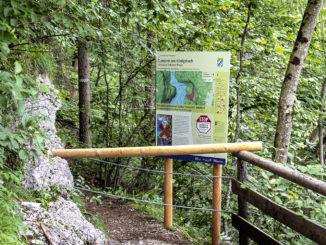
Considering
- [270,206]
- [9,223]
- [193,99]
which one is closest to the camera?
[9,223]

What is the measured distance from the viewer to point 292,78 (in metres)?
3.91

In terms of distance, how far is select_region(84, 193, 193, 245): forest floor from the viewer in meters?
3.60

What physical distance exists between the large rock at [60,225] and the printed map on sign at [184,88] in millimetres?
1789

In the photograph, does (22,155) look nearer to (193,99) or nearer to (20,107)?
(20,107)

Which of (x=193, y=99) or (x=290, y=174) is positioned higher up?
(x=193, y=99)

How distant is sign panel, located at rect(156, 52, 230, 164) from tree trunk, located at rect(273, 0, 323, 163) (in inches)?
34.4

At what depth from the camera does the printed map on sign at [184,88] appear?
3.73 metres

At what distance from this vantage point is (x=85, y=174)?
6250mm

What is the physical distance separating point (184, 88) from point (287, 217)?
197 cm

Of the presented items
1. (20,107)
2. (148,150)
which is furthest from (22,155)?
(148,150)

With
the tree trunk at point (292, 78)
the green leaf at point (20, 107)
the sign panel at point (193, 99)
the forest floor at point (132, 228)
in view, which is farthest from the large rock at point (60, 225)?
the tree trunk at point (292, 78)

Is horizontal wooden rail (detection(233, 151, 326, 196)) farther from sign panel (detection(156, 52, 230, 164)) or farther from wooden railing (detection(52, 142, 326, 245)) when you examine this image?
sign panel (detection(156, 52, 230, 164))

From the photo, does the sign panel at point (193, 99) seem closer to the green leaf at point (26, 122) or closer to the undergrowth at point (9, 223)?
the undergrowth at point (9, 223)

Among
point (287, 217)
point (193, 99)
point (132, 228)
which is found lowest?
point (132, 228)
